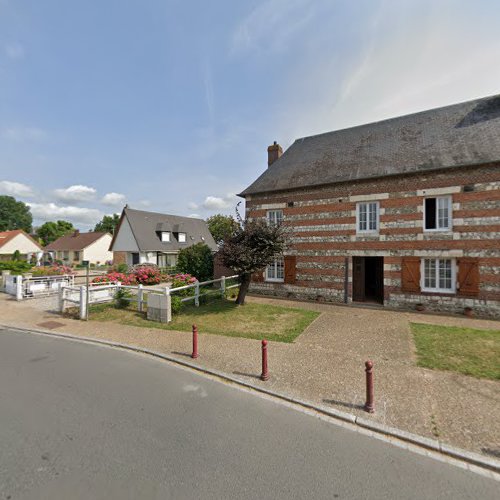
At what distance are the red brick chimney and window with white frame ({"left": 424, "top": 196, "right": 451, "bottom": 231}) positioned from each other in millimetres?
9842

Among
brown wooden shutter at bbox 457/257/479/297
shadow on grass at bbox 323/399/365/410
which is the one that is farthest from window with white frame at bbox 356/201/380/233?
shadow on grass at bbox 323/399/365/410

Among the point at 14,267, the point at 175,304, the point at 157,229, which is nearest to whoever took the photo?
the point at 175,304

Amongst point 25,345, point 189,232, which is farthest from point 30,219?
point 25,345

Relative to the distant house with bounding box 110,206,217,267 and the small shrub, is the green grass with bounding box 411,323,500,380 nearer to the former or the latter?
the small shrub

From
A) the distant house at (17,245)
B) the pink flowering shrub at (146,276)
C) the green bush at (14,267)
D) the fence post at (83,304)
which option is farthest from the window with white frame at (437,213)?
the distant house at (17,245)

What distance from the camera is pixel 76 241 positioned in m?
43.0

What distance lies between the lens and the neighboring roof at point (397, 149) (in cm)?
1143

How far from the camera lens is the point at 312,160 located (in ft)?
51.0

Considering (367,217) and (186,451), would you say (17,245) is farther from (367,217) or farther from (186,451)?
(186,451)

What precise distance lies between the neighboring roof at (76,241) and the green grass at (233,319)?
34.1m

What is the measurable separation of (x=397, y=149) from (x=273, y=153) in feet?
26.1

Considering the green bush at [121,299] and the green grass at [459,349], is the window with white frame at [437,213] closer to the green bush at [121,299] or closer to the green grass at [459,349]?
the green grass at [459,349]

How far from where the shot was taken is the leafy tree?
1766cm

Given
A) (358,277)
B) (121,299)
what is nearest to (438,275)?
(358,277)
